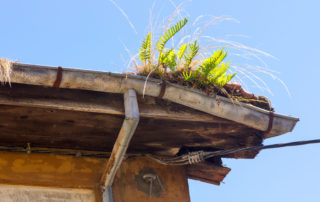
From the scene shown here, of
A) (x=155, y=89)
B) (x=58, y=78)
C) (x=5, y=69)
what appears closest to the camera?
(x=5, y=69)

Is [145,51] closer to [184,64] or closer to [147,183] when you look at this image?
[184,64]

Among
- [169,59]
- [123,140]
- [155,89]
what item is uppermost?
[169,59]

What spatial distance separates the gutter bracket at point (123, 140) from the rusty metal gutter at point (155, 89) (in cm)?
14

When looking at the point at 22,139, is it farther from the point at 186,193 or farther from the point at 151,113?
the point at 186,193

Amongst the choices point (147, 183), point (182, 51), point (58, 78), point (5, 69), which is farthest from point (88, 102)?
point (147, 183)

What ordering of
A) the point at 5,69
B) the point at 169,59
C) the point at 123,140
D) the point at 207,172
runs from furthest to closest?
the point at 207,172 → the point at 169,59 → the point at 123,140 → the point at 5,69

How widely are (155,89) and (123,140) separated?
0.57 meters

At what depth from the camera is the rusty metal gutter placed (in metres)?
4.90

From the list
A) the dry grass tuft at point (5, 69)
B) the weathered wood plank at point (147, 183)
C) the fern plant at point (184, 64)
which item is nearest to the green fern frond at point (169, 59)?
the fern plant at point (184, 64)

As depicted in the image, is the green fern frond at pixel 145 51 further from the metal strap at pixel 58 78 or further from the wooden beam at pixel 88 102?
the metal strap at pixel 58 78

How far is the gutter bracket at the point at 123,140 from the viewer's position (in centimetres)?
495

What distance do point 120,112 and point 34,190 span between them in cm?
115

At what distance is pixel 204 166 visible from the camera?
6141 mm

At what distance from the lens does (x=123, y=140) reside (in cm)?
509
